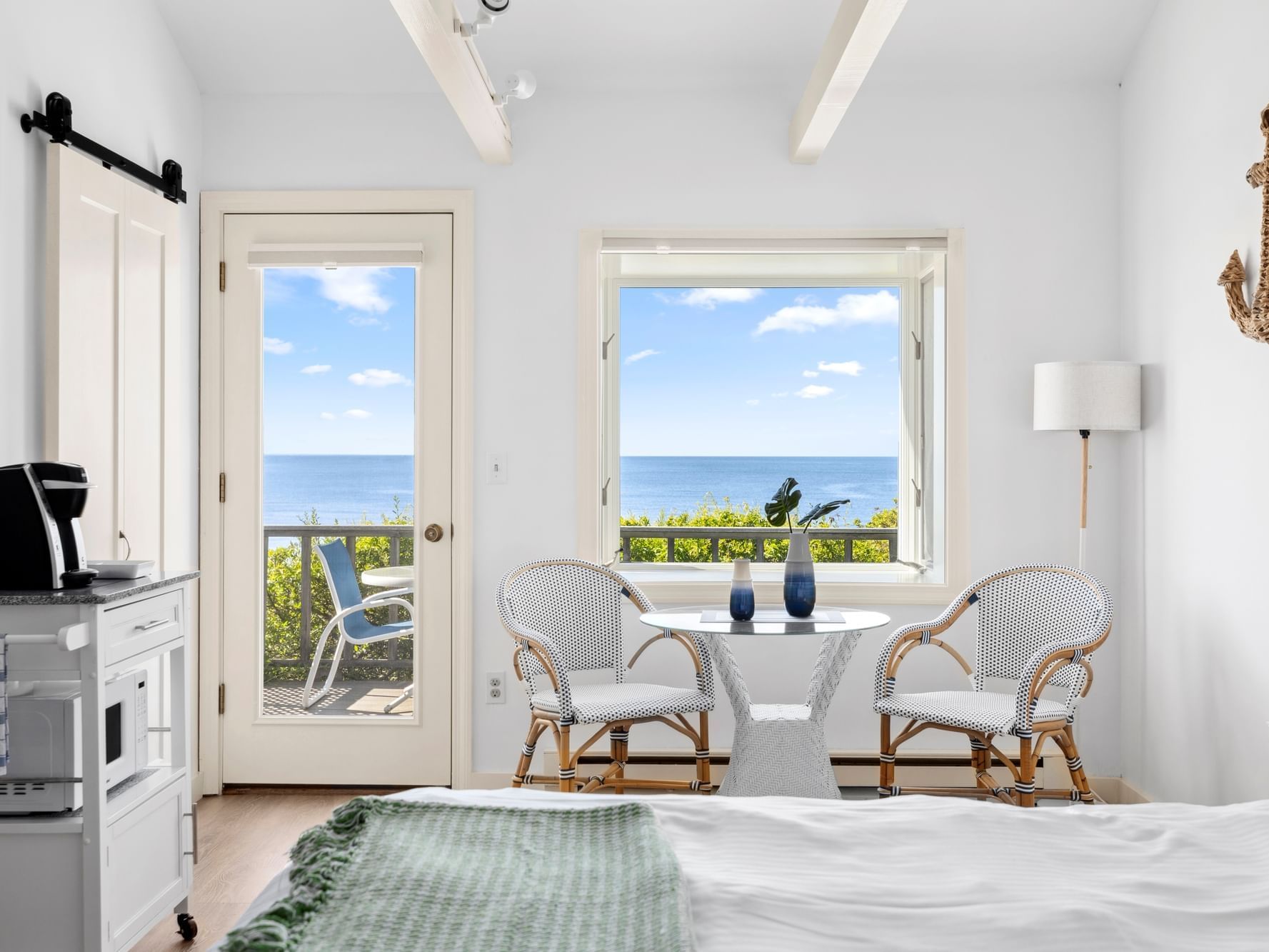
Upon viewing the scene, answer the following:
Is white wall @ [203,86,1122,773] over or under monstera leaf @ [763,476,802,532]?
over

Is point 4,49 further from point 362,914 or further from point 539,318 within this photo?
point 362,914

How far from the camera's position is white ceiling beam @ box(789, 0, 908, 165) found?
2.51 m

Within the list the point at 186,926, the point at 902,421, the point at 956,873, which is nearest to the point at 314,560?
the point at 186,926

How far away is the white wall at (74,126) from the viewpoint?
8.40ft

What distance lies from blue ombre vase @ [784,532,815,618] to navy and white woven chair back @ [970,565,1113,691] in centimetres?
73

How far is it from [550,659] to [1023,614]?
169 cm

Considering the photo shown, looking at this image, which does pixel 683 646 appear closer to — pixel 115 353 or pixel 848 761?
pixel 848 761

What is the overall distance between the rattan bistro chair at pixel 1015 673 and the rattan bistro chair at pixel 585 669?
66 cm

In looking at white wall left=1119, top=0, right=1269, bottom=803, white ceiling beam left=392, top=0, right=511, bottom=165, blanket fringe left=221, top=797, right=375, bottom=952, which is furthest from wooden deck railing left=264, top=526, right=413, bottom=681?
white wall left=1119, top=0, right=1269, bottom=803

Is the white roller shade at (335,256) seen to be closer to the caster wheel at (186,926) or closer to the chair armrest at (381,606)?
the chair armrest at (381,606)

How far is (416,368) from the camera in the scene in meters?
3.71

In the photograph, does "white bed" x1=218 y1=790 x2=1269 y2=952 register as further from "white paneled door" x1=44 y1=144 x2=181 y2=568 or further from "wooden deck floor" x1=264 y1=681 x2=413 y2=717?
"wooden deck floor" x1=264 y1=681 x2=413 y2=717

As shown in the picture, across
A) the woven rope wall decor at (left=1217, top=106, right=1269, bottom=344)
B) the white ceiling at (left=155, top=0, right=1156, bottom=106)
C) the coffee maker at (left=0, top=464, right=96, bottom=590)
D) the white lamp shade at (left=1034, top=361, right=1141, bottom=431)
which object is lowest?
the coffee maker at (left=0, top=464, right=96, bottom=590)

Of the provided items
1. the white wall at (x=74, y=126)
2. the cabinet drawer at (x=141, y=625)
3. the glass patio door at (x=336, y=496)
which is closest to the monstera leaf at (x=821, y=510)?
the glass patio door at (x=336, y=496)
